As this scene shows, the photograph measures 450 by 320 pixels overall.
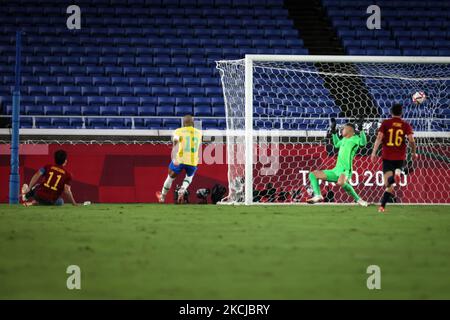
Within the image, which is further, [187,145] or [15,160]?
[15,160]

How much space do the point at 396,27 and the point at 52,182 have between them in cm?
1468

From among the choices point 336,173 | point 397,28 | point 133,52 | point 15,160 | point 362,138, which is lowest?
point 336,173

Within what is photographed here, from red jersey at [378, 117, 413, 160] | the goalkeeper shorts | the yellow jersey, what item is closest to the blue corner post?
the yellow jersey

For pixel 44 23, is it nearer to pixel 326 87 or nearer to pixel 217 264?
pixel 326 87

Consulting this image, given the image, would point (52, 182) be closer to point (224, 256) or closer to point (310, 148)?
Result: point (310, 148)

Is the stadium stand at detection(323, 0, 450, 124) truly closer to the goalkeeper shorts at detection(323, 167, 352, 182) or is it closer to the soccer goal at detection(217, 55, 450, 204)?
the soccer goal at detection(217, 55, 450, 204)

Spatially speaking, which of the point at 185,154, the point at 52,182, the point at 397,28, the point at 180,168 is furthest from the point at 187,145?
the point at 397,28

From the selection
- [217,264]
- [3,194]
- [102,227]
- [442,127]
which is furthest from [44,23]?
[217,264]

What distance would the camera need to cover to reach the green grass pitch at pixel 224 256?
5180 millimetres

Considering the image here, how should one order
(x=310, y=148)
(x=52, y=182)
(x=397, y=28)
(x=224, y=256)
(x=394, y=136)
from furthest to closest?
(x=397, y=28) < (x=310, y=148) < (x=52, y=182) < (x=394, y=136) < (x=224, y=256)

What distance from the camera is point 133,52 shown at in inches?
967

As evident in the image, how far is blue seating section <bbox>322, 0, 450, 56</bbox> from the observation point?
25031 millimetres

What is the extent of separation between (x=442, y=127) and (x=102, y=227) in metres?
12.1

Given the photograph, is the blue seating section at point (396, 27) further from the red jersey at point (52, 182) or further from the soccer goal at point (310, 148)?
the red jersey at point (52, 182)
